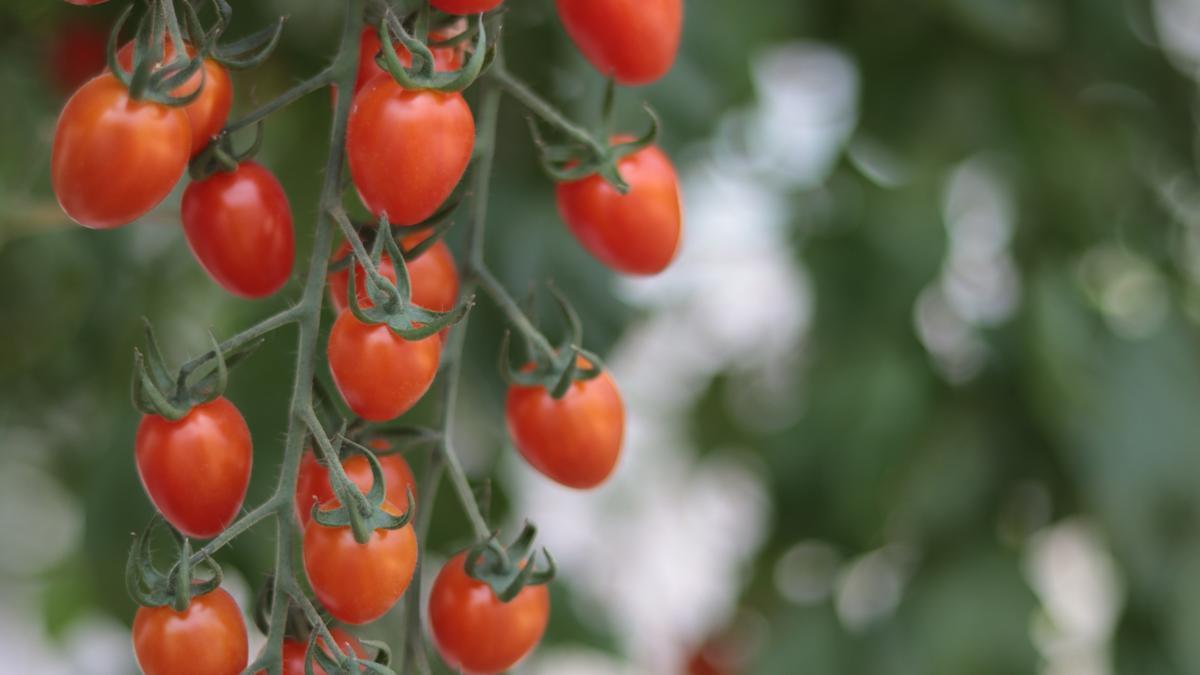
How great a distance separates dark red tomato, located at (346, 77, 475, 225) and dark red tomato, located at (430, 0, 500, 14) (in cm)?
2

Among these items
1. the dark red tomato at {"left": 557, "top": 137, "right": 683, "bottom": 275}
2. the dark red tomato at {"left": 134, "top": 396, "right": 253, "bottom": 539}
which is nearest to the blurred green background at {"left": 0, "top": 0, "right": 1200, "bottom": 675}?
the dark red tomato at {"left": 557, "top": 137, "right": 683, "bottom": 275}

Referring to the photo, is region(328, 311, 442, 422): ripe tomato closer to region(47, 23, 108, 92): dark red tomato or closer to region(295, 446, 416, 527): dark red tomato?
region(295, 446, 416, 527): dark red tomato

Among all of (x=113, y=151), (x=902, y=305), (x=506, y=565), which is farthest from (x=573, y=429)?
(x=902, y=305)

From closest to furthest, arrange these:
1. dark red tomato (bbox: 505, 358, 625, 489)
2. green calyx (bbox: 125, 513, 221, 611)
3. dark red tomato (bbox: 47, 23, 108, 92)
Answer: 1. green calyx (bbox: 125, 513, 221, 611)
2. dark red tomato (bbox: 505, 358, 625, 489)
3. dark red tomato (bbox: 47, 23, 108, 92)

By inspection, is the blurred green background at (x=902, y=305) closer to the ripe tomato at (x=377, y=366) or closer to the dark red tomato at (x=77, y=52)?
the dark red tomato at (x=77, y=52)

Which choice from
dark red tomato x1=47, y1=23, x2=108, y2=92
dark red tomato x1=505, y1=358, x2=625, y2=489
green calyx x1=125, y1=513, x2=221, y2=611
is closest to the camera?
green calyx x1=125, y1=513, x2=221, y2=611

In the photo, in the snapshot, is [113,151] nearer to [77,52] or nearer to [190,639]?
[190,639]

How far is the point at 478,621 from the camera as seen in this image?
1.27 feet

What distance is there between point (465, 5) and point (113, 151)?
9cm

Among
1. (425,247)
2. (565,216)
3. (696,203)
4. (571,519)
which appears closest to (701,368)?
(696,203)

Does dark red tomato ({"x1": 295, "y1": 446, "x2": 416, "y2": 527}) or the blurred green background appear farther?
the blurred green background

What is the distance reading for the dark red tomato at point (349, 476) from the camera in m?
0.36

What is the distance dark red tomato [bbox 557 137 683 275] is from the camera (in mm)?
432

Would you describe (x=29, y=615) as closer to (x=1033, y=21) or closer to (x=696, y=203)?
(x=696, y=203)
